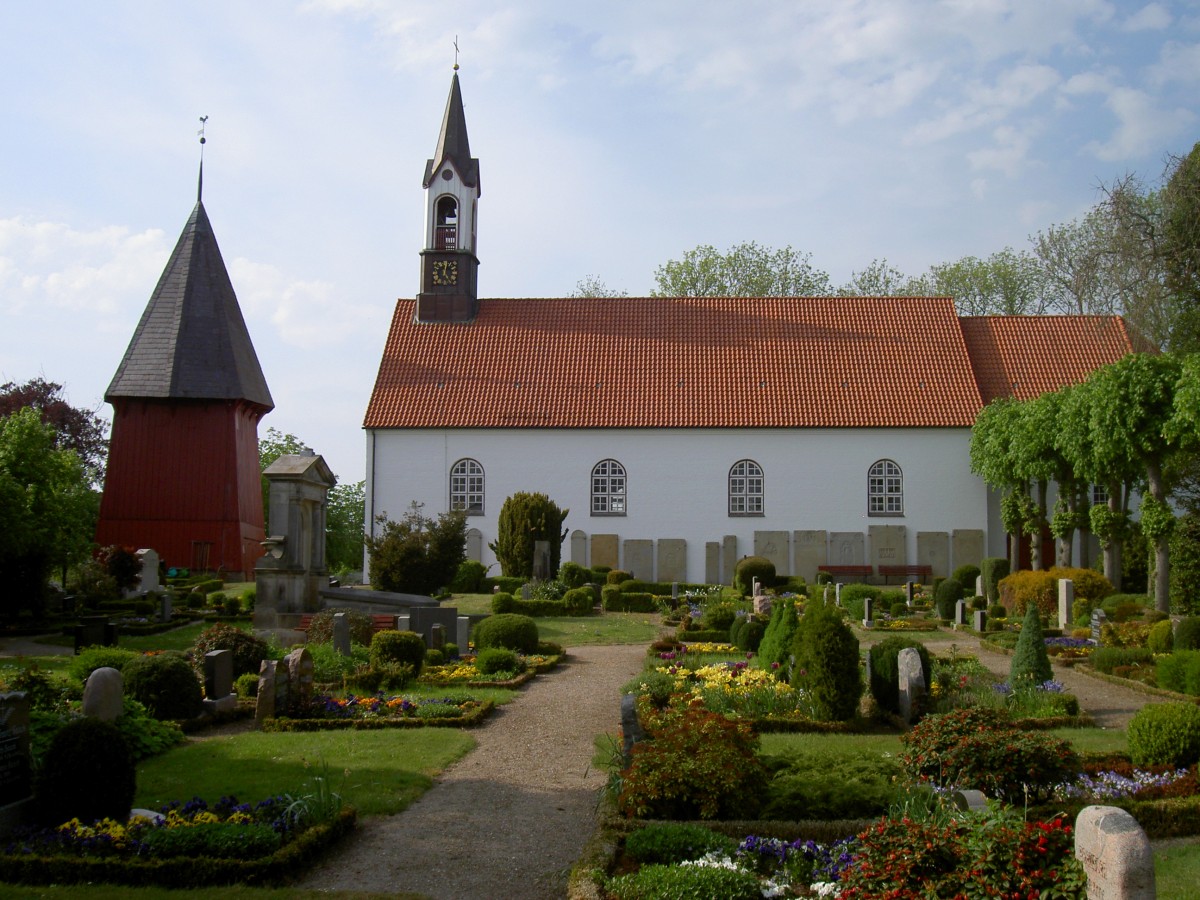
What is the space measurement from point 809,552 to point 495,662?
63.7 feet

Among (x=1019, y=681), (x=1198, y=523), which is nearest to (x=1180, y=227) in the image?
(x=1198, y=523)

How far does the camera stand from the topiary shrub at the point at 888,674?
12.9 metres

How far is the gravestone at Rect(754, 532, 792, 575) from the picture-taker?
34000mm

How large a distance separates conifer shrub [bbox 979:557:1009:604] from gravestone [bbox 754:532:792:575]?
21.0 feet

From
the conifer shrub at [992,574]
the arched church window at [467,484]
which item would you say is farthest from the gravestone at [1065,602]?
the arched church window at [467,484]

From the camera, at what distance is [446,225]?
125 ft

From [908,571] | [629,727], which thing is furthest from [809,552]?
[629,727]

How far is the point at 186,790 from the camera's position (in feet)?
30.9

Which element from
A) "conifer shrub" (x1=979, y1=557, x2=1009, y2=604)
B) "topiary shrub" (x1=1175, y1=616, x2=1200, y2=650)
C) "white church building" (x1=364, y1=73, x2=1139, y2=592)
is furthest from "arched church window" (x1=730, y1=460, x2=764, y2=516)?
"topiary shrub" (x1=1175, y1=616, x2=1200, y2=650)

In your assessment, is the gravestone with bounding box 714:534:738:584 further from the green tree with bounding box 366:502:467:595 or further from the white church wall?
the green tree with bounding box 366:502:467:595

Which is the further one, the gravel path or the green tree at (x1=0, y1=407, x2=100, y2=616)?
the green tree at (x1=0, y1=407, x2=100, y2=616)

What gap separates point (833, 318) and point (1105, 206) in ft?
47.1

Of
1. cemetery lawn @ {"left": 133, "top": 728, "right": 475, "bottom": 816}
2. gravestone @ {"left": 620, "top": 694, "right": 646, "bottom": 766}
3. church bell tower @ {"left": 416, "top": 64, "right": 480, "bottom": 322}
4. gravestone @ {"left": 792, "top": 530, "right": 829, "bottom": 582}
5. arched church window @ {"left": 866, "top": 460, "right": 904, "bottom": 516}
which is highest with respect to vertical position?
church bell tower @ {"left": 416, "top": 64, "right": 480, "bottom": 322}

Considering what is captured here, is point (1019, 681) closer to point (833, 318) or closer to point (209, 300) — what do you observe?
point (833, 318)
